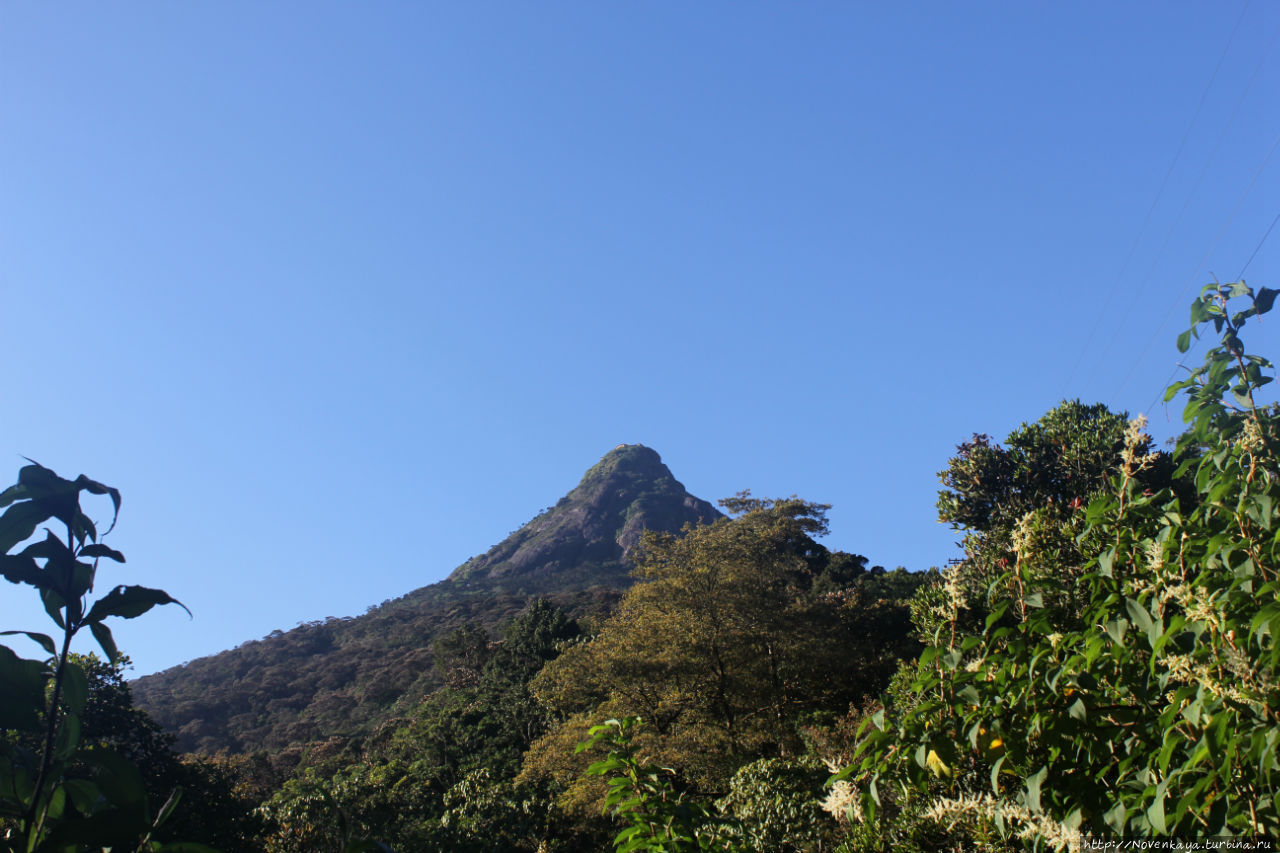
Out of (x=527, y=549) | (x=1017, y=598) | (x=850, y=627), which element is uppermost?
(x=527, y=549)

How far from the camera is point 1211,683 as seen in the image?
5.05 feet

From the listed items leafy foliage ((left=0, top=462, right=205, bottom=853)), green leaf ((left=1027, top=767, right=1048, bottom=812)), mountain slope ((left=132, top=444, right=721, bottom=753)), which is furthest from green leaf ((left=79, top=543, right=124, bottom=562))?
mountain slope ((left=132, top=444, right=721, bottom=753))

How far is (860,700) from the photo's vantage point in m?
17.4

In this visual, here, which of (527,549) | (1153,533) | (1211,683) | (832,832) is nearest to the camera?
(1211,683)

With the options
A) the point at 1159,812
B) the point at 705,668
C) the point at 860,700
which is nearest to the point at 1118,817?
Answer: the point at 1159,812

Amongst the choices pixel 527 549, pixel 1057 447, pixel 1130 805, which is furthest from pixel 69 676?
pixel 527 549

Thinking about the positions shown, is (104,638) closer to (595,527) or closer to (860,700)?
(860,700)

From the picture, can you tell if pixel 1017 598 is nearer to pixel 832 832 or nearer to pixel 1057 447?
pixel 832 832

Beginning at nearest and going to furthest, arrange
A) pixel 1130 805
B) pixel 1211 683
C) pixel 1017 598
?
pixel 1211 683 → pixel 1130 805 → pixel 1017 598

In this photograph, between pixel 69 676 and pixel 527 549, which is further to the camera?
pixel 527 549

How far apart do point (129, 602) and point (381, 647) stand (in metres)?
51.4

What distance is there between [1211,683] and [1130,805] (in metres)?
0.46

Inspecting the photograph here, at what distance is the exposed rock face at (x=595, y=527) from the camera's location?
75062 mm

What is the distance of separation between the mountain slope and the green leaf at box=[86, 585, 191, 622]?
16.7m
